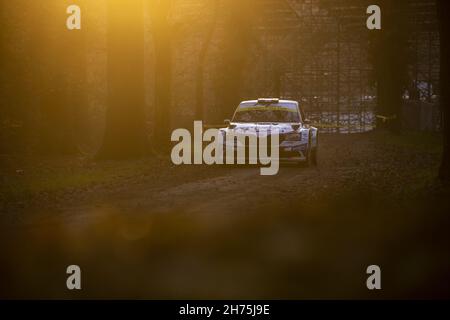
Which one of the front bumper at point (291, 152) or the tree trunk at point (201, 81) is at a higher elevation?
the tree trunk at point (201, 81)

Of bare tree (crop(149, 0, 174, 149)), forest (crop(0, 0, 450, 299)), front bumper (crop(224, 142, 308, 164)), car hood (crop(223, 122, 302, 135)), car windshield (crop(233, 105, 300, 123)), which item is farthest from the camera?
bare tree (crop(149, 0, 174, 149))

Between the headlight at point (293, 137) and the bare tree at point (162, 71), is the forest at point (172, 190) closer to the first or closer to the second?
the bare tree at point (162, 71)

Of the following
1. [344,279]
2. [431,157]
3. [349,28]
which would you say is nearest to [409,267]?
[344,279]

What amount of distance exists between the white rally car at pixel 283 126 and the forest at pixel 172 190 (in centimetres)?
47

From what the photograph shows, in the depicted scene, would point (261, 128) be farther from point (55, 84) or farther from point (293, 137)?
point (55, 84)

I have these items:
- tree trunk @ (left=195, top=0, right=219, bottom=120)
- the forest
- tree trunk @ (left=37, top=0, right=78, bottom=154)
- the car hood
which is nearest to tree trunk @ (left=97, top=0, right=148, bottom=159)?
the forest

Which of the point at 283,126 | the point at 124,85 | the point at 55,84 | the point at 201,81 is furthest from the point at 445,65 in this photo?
the point at 201,81

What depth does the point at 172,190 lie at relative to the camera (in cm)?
1745

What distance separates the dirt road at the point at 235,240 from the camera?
8.20 metres

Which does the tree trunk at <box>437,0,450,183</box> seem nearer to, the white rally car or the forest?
the forest

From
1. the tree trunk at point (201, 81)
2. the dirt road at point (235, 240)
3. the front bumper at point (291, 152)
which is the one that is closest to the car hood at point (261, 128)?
the front bumper at point (291, 152)

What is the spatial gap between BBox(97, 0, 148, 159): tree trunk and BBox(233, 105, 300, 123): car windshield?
2932mm

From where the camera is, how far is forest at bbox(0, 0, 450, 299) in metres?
8.80
